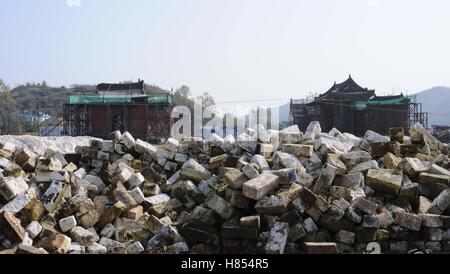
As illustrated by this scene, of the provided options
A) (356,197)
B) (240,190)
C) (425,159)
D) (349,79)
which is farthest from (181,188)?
(349,79)

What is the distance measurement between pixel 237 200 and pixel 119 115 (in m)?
20.4

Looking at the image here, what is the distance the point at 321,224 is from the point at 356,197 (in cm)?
61

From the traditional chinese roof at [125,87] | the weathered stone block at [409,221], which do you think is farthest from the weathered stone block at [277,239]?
the traditional chinese roof at [125,87]

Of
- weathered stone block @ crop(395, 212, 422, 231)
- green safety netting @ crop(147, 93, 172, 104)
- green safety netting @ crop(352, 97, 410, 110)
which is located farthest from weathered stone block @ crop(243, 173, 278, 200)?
green safety netting @ crop(352, 97, 410, 110)

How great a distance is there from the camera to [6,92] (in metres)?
43.0

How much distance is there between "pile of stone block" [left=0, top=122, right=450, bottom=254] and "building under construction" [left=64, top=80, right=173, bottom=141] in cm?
1699

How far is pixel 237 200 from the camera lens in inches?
201

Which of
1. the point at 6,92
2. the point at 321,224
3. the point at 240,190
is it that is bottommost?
the point at 321,224

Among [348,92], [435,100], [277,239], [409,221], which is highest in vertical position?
[435,100]

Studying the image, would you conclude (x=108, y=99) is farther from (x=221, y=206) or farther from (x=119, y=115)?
(x=221, y=206)

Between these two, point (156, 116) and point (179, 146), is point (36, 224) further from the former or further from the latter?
point (156, 116)

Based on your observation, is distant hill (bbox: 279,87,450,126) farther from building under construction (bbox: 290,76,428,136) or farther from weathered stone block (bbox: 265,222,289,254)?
weathered stone block (bbox: 265,222,289,254)

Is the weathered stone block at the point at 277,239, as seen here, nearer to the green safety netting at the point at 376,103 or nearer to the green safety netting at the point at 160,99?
the green safety netting at the point at 160,99

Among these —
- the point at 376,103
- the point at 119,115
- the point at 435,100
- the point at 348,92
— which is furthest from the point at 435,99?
the point at 119,115
